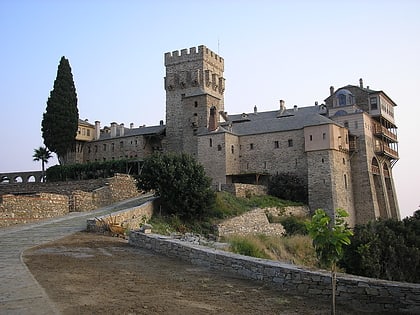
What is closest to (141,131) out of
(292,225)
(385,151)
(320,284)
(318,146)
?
(318,146)

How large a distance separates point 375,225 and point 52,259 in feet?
47.1

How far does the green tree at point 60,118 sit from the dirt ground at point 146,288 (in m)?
40.4

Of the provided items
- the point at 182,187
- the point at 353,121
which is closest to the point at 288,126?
the point at 353,121

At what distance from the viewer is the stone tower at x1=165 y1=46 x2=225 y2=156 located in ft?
180

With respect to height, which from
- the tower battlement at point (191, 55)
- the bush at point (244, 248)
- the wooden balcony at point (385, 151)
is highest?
the tower battlement at point (191, 55)

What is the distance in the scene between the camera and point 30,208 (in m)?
22.8

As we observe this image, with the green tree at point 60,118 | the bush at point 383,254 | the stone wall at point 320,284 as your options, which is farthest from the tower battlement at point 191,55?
the stone wall at point 320,284

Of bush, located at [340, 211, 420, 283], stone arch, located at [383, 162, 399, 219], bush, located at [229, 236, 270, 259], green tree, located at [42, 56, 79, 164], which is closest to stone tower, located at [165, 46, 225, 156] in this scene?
green tree, located at [42, 56, 79, 164]

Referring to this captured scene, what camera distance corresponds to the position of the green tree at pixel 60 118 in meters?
51.6

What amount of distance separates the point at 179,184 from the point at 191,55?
37.5 meters

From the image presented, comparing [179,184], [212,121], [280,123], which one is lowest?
[179,184]

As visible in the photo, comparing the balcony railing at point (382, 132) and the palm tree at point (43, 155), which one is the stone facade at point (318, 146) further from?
the palm tree at point (43, 155)

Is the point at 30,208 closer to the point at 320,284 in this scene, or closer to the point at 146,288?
the point at 146,288

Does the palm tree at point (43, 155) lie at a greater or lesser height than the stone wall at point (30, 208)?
greater
